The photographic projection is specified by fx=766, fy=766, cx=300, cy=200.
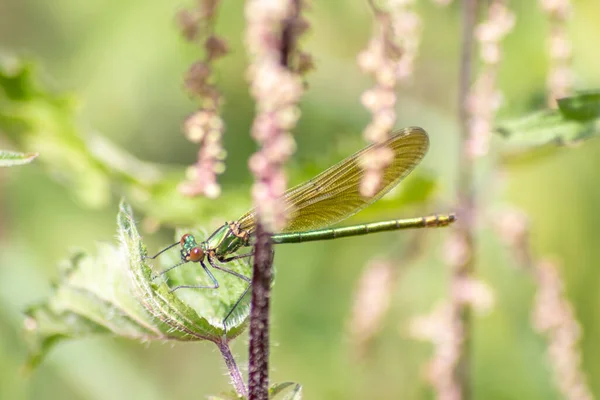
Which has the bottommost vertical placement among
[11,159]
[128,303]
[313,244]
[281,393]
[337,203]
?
[281,393]

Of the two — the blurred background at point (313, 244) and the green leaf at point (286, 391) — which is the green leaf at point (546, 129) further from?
the blurred background at point (313, 244)

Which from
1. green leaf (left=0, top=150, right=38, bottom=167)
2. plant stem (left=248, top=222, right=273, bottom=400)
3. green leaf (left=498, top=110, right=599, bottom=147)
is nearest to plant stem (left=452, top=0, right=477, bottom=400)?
green leaf (left=498, top=110, right=599, bottom=147)

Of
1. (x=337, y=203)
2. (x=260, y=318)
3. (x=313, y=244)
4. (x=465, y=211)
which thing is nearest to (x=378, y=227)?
(x=337, y=203)

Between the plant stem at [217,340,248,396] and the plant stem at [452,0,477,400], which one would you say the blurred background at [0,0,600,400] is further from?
the plant stem at [217,340,248,396]

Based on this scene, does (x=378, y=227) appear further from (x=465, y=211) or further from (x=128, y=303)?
(x=128, y=303)

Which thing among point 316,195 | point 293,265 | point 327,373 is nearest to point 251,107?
point 293,265

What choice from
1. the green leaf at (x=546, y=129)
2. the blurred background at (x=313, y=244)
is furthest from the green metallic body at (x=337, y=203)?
the blurred background at (x=313, y=244)
